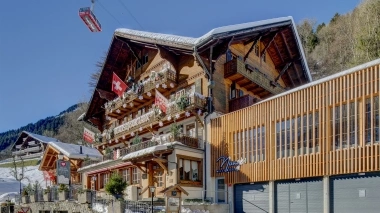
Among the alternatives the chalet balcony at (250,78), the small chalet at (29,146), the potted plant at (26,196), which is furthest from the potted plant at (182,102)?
the small chalet at (29,146)

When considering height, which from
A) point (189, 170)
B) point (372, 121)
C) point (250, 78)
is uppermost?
point (250, 78)

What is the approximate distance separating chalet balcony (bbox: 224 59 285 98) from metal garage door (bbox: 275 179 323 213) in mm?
8418

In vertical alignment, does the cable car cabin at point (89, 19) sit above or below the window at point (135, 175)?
above

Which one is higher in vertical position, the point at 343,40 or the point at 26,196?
the point at 343,40

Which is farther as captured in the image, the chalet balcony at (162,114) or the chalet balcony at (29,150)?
the chalet balcony at (29,150)

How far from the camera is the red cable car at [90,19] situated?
16172 mm

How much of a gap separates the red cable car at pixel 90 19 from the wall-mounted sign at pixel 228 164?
11.3 meters

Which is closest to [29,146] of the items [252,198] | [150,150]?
[150,150]

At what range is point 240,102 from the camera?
84.3 ft

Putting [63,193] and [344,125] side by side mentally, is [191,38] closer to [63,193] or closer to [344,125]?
[344,125]

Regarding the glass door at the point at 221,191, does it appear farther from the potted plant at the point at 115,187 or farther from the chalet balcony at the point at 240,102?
the potted plant at the point at 115,187

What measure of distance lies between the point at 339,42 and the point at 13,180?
5178cm

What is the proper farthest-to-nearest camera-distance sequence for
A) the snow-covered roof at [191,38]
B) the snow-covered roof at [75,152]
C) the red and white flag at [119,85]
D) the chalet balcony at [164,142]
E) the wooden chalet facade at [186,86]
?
the snow-covered roof at [75,152]
the red and white flag at [119,85]
the wooden chalet facade at [186,86]
the chalet balcony at [164,142]
the snow-covered roof at [191,38]

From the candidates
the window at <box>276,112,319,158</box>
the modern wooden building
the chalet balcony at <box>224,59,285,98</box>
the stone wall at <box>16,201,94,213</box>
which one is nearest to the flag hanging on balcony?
the modern wooden building
